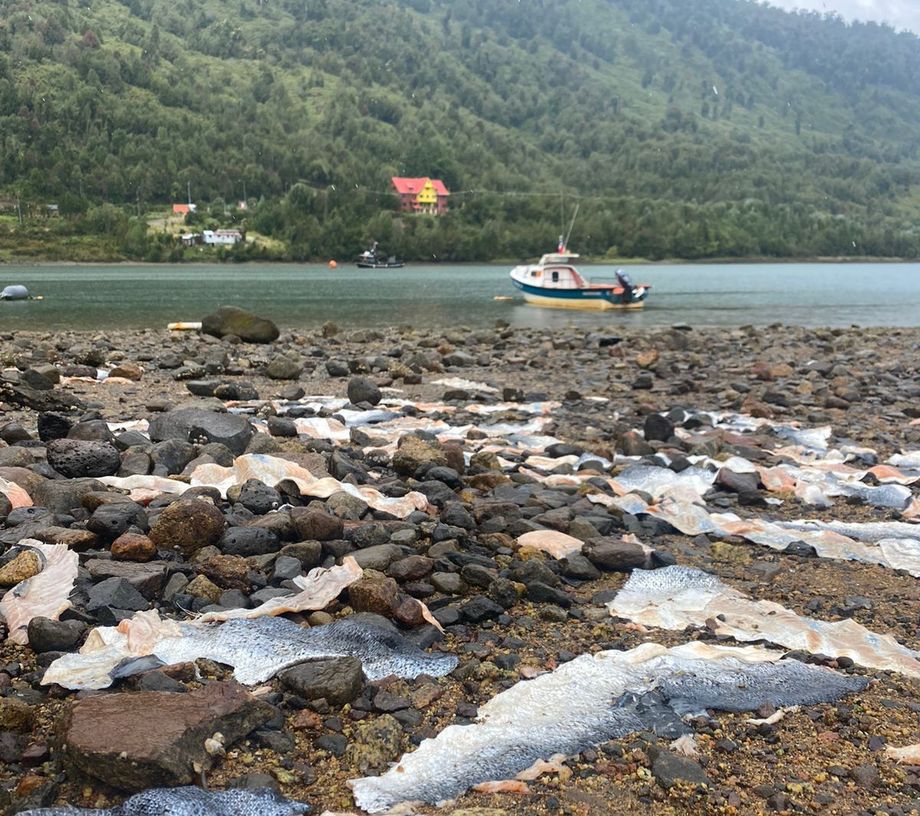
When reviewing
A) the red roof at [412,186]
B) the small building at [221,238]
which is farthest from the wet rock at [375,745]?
the red roof at [412,186]

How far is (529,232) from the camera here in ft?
436

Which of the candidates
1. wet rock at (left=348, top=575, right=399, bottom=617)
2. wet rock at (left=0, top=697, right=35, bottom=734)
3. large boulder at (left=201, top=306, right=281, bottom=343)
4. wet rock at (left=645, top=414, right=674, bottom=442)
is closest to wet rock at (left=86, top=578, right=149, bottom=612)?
wet rock at (left=0, top=697, right=35, bottom=734)

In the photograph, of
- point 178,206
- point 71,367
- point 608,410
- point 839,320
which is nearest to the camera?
point 608,410

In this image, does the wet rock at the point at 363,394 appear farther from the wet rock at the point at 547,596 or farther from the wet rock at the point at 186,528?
the wet rock at the point at 547,596

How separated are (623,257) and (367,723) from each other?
13323 cm

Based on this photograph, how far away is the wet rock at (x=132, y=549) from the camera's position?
4547 mm

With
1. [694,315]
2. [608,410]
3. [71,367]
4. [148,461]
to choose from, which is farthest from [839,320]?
[148,461]

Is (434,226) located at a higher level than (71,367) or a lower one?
higher

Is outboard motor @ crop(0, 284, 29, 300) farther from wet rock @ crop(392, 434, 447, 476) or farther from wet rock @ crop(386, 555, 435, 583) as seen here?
wet rock @ crop(386, 555, 435, 583)

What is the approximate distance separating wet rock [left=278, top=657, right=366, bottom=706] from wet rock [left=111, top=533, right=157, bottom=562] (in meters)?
1.39

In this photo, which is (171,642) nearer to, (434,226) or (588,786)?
(588,786)

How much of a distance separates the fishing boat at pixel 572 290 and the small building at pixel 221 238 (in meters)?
84.3

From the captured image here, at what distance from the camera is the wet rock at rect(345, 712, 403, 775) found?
3.16 metres

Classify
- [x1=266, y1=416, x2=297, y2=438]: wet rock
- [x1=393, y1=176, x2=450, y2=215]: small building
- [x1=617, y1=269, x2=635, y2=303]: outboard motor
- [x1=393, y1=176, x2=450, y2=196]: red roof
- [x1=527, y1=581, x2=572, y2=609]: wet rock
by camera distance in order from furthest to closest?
[x1=393, y1=176, x2=450, y2=196]: red roof < [x1=393, y1=176, x2=450, y2=215]: small building < [x1=617, y1=269, x2=635, y2=303]: outboard motor < [x1=266, y1=416, x2=297, y2=438]: wet rock < [x1=527, y1=581, x2=572, y2=609]: wet rock
